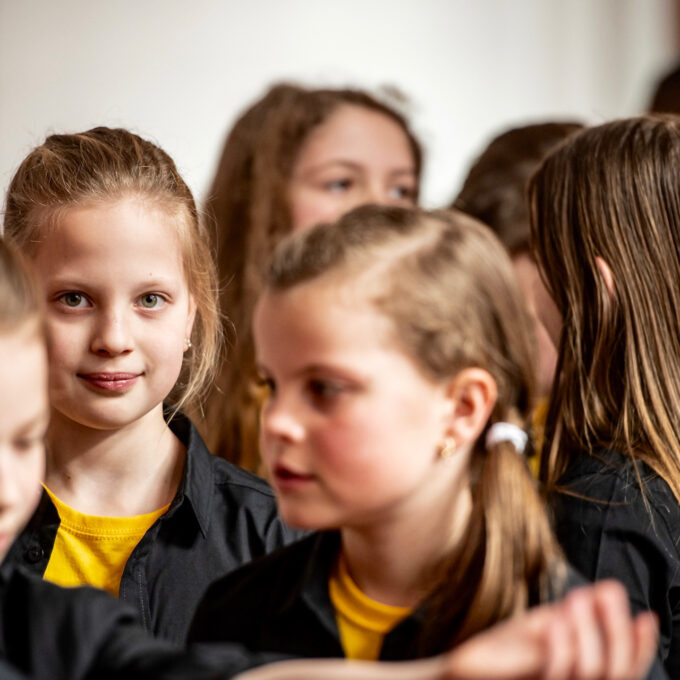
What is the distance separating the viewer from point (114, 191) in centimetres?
136

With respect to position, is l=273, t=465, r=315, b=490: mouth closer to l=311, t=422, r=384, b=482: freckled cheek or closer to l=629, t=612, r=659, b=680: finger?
l=311, t=422, r=384, b=482: freckled cheek

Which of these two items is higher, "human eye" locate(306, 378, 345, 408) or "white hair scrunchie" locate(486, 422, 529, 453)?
"human eye" locate(306, 378, 345, 408)

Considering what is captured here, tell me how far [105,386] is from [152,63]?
2.01 m

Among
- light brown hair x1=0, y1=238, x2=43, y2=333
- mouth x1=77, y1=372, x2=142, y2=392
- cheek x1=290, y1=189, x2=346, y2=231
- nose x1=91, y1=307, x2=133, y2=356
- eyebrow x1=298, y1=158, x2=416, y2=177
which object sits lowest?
cheek x1=290, y1=189, x2=346, y2=231

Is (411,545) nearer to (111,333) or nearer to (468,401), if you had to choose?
(468,401)

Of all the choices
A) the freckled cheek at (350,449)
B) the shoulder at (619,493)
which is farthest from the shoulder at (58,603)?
the shoulder at (619,493)

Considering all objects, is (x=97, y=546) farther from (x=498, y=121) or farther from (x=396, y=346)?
(x=498, y=121)

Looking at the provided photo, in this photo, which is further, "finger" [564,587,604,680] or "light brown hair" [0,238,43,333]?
"light brown hair" [0,238,43,333]

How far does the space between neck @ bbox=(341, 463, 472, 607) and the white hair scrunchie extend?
0.20ft

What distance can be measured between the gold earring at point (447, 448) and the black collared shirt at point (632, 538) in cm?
31

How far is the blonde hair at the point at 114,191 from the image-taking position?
136cm

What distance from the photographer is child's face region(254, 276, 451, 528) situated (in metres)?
0.96

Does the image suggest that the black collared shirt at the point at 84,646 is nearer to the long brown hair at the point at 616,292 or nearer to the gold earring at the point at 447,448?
the gold earring at the point at 447,448

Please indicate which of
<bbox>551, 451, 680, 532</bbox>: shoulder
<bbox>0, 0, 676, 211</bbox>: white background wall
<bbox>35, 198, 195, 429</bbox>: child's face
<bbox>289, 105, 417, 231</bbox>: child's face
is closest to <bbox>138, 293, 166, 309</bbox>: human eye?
<bbox>35, 198, 195, 429</bbox>: child's face
